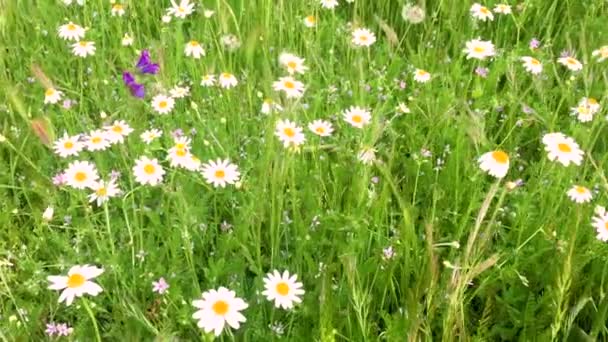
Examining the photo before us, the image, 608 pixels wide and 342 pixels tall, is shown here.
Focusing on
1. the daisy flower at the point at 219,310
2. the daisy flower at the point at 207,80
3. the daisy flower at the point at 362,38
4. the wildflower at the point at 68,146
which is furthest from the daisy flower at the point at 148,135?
the daisy flower at the point at 362,38

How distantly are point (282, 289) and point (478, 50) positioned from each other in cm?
113

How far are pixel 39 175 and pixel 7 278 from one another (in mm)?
356

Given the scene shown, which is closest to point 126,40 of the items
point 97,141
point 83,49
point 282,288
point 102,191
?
point 83,49

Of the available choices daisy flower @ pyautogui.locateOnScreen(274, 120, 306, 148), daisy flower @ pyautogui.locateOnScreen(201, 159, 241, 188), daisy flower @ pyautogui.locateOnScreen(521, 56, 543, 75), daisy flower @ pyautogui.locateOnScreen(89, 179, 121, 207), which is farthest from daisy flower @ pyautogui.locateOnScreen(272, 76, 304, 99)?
daisy flower @ pyautogui.locateOnScreen(521, 56, 543, 75)

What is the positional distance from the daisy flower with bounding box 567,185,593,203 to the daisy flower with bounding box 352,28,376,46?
884 mm

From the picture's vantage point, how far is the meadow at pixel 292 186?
1552 mm

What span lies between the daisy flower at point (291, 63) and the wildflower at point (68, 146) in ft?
2.06

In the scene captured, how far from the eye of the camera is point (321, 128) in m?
1.96

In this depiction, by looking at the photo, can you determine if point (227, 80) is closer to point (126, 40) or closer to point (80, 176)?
point (126, 40)

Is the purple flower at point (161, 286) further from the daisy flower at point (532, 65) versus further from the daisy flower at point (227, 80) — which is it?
the daisy flower at point (532, 65)

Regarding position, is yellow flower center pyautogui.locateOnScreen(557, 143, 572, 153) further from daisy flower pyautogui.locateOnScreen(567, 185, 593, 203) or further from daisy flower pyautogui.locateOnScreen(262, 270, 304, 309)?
daisy flower pyautogui.locateOnScreen(262, 270, 304, 309)

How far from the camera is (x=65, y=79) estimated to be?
7.76 feet

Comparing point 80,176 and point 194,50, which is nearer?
point 80,176

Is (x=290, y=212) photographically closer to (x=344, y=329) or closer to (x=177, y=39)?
(x=344, y=329)
